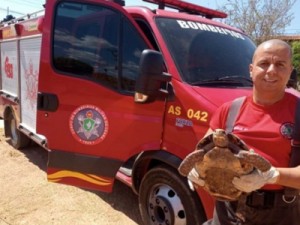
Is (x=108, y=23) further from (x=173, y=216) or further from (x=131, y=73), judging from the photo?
(x=173, y=216)

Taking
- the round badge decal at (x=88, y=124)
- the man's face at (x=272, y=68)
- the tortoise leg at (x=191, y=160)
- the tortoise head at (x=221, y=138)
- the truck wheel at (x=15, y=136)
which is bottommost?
the truck wheel at (x=15, y=136)

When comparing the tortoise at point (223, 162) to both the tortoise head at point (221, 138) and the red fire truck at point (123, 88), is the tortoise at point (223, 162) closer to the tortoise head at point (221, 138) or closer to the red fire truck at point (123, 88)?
the tortoise head at point (221, 138)

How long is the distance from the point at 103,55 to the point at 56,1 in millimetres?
673

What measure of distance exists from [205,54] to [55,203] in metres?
2.47

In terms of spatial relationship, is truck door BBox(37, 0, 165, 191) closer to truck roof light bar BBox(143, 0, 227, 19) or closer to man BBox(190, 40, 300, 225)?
truck roof light bar BBox(143, 0, 227, 19)

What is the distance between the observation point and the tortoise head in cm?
171

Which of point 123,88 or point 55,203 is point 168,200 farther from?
point 55,203

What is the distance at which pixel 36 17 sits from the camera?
5.52 metres

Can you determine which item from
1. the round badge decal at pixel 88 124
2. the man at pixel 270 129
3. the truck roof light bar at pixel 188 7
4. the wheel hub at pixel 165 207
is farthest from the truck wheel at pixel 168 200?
the truck roof light bar at pixel 188 7

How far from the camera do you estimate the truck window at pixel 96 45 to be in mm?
3516

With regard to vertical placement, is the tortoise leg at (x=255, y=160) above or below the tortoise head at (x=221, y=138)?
below

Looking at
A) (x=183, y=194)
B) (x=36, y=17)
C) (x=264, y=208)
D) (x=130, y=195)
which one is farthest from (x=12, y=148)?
(x=264, y=208)

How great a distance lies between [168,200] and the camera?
10.7 ft

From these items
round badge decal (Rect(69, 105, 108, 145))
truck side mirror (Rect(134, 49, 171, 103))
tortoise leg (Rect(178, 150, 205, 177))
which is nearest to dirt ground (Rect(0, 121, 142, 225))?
round badge decal (Rect(69, 105, 108, 145))
